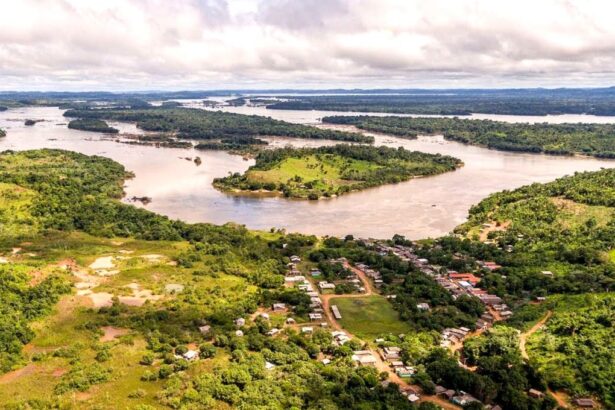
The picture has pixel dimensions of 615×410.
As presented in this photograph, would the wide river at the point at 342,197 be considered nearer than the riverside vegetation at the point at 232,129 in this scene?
Yes

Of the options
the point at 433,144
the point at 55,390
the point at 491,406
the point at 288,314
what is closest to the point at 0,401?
the point at 55,390

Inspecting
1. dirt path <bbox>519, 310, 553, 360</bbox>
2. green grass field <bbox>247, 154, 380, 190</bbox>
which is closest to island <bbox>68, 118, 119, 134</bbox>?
green grass field <bbox>247, 154, 380, 190</bbox>

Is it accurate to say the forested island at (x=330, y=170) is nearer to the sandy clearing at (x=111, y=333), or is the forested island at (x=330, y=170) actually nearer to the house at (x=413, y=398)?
the sandy clearing at (x=111, y=333)

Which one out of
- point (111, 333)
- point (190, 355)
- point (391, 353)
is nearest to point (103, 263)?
point (111, 333)

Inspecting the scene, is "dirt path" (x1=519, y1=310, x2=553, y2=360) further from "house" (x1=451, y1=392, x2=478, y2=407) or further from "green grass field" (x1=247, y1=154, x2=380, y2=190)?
"green grass field" (x1=247, y1=154, x2=380, y2=190)

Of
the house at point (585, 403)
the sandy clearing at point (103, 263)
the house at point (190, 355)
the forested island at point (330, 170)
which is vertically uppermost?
the forested island at point (330, 170)

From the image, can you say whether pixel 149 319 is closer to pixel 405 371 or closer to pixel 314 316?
pixel 314 316

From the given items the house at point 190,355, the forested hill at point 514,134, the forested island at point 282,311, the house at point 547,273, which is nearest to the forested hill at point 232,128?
the forested hill at point 514,134
